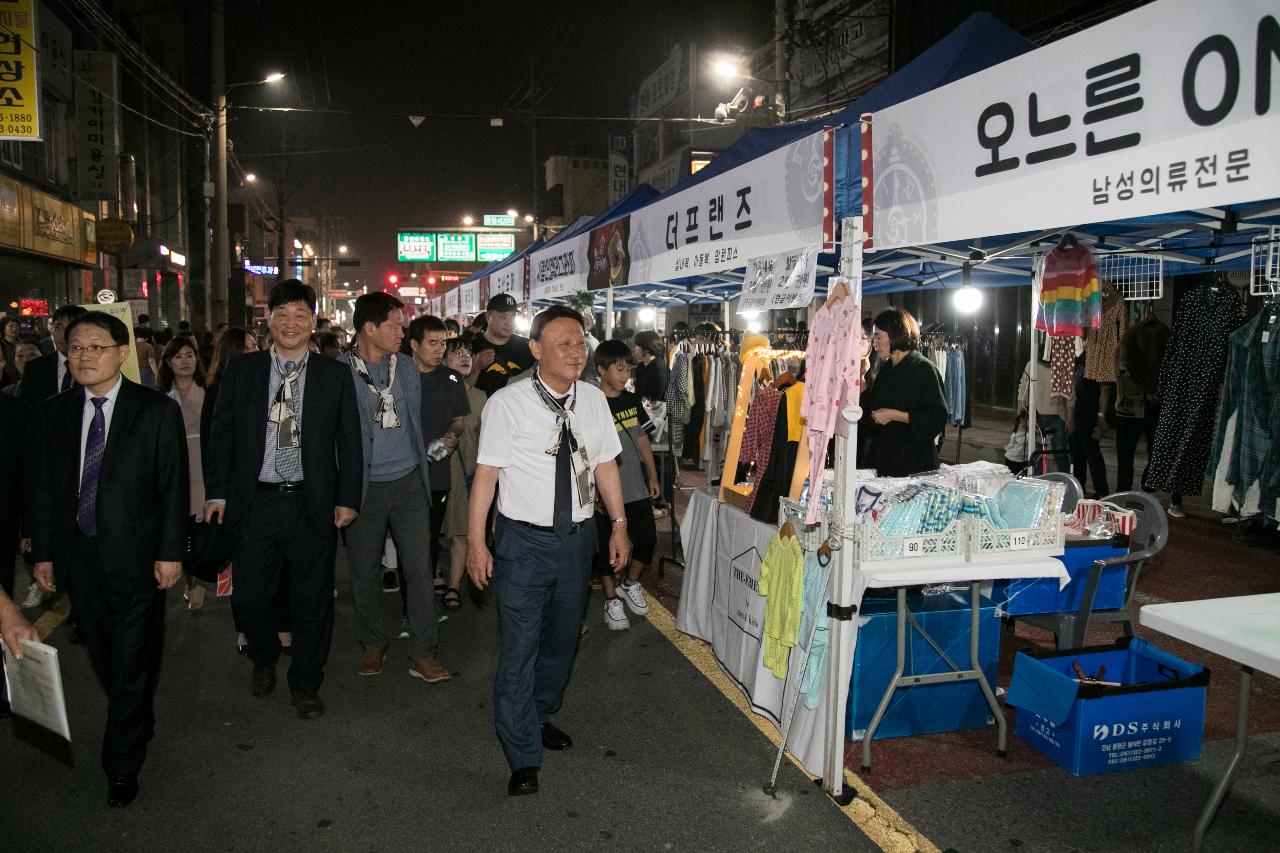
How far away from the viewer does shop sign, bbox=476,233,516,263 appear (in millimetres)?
40094

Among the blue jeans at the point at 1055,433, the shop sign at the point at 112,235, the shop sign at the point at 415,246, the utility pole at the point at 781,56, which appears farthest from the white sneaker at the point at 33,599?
the shop sign at the point at 415,246

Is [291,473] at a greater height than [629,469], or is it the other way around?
[291,473]

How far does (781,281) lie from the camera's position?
493cm

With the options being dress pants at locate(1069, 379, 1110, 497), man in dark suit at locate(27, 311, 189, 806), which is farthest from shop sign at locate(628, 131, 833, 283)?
dress pants at locate(1069, 379, 1110, 497)

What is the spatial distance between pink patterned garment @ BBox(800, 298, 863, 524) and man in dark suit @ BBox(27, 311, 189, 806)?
8.96 ft

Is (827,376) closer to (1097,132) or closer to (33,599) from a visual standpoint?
(1097,132)

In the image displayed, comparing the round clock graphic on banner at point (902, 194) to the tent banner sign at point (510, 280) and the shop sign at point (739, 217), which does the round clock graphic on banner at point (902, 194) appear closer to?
the shop sign at point (739, 217)

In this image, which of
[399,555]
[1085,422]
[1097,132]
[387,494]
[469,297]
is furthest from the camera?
[469,297]

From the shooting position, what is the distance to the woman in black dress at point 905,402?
18.7ft

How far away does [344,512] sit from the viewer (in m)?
4.44

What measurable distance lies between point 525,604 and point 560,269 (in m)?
8.73

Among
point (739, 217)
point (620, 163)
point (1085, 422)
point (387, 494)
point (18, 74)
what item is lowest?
point (387, 494)

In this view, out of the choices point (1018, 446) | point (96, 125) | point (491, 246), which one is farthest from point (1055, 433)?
point (491, 246)

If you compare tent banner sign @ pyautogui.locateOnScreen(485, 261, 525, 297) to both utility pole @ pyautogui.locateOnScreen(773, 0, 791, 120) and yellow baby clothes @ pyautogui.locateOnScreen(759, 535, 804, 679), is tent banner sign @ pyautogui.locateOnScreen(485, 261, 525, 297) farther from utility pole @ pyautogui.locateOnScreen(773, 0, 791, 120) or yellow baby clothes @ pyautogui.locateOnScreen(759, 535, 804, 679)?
yellow baby clothes @ pyautogui.locateOnScreen(759, 535, 804, 679)
